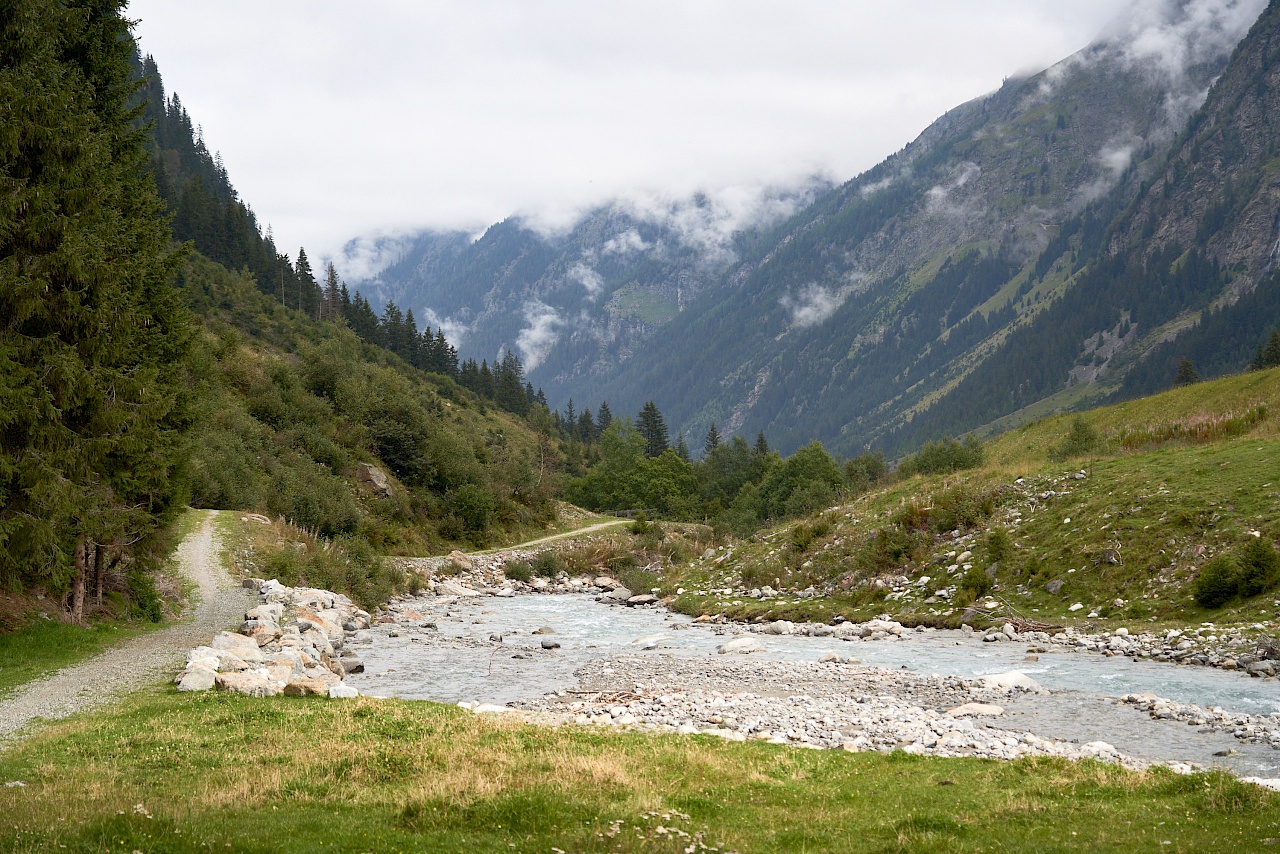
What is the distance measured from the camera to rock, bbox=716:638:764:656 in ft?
90.4

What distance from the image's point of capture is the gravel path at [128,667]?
52.1 ft

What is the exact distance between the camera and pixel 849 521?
135ft

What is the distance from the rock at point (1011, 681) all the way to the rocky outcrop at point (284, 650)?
48.3 ft

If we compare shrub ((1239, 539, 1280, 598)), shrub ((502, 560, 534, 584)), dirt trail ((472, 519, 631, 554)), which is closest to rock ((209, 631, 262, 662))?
shrub ((1239, 539, 1280, 598))

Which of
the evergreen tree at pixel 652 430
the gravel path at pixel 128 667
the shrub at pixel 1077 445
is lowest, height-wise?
the gravel path at pixel 128 667

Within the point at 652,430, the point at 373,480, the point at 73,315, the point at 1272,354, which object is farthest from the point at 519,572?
the point at 652,430

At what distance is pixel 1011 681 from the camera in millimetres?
20297

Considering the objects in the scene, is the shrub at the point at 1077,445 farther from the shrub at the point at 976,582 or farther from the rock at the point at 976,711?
the rock at the point at 976,711

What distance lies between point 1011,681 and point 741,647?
31.3 feet

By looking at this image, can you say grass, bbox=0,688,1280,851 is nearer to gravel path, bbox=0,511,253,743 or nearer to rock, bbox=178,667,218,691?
gravel path, bbox=0,511,253,743

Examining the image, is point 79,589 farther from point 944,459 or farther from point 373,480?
point 944,459

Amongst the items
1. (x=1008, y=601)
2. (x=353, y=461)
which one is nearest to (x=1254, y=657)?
(x=1008, y=601)

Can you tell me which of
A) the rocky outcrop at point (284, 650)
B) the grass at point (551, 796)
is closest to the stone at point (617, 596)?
the rocky outcrop at point (284, 650)

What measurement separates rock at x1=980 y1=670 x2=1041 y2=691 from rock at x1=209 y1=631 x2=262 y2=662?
18.2 m
